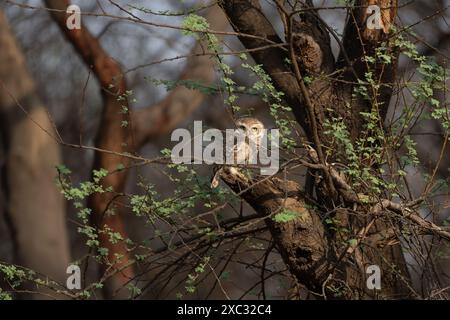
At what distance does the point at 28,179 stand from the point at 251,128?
3.47 meters

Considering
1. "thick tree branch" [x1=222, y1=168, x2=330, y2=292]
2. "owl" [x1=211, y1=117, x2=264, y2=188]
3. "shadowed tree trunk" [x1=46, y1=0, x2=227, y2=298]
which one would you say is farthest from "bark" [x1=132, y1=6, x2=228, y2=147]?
"thick tree branch" [x1=222, y1=168, x2=330, y2=292]

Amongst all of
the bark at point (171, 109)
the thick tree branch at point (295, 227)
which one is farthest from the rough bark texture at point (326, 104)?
the bark at point (171, 109)

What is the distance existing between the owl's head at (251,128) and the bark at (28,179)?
3146mm

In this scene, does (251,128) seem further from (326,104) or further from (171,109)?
(171,109)

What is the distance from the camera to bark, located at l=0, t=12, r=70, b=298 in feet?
29.1

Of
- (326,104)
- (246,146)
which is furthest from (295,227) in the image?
(326,104)

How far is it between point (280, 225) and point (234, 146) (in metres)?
0.58

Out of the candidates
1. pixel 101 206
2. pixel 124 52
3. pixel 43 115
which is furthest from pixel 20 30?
pixel 101 206

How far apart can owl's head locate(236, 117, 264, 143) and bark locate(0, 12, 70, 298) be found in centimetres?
315

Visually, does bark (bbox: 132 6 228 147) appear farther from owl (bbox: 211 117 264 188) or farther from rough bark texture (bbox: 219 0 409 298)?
owl (bbox: 211 117 264 188)

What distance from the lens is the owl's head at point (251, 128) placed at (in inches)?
236

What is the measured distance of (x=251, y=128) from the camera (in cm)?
607

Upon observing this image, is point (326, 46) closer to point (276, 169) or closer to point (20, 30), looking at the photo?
point (276, 169)

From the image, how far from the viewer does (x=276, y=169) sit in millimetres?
5418
